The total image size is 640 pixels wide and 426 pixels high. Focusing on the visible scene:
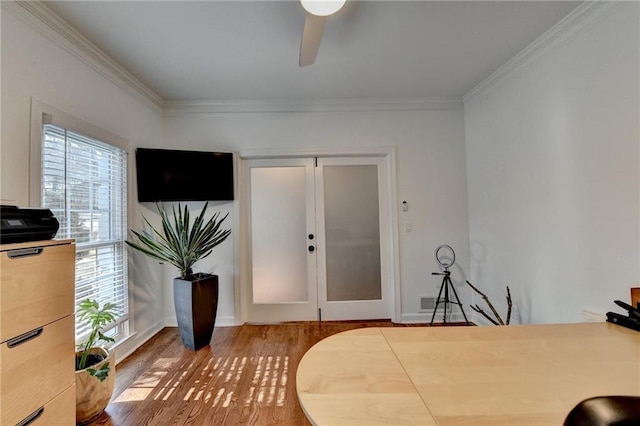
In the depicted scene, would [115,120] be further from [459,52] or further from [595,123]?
[595,123]

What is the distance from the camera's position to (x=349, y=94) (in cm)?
300

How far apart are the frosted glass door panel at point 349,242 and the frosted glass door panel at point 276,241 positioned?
314 mm

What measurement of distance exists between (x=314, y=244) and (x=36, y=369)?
7.79 ft

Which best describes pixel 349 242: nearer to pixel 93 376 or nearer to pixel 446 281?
pixel 446 281

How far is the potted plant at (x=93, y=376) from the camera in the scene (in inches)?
65.2

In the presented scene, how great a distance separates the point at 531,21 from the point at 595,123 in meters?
0.85

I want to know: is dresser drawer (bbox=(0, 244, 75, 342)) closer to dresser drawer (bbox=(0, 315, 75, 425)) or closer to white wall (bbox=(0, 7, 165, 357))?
dresser drawer (bbox=(0, 315, 75, 425))

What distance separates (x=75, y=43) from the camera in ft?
6.45

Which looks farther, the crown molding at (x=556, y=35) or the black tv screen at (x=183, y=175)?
the black tv screen at (x=183, y=175)

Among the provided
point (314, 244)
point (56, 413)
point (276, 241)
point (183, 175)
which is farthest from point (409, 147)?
point (56, 413)

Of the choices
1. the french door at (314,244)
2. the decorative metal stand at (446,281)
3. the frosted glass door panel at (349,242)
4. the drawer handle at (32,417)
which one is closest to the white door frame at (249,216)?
the french door at (314,244)

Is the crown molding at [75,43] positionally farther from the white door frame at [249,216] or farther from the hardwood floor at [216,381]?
the hardwood floor at [216,381]

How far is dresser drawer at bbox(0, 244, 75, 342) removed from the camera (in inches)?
43.3

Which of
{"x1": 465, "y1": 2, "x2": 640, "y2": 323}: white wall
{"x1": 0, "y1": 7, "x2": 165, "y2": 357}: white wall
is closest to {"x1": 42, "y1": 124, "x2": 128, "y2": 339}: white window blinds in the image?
{"x1": 0, "y1": 7, "x2": 165, "y2": 357}: white wall
